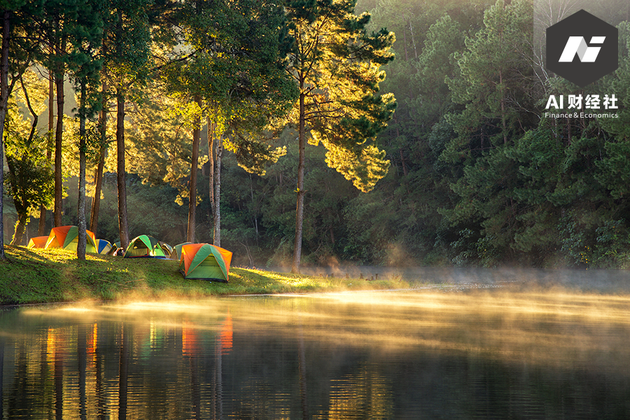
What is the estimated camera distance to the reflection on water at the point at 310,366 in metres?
7.09

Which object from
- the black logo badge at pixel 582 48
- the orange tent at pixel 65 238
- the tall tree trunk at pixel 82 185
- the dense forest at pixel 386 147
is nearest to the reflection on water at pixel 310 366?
the tall tree trunk at pixel 82 185

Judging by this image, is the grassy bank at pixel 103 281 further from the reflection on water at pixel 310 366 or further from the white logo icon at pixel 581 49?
the white logo icon at pixel 581 49

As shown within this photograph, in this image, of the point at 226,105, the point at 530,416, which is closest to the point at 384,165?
the point at 226,105

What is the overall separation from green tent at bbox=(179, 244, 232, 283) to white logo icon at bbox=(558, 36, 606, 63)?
3348 centimetres

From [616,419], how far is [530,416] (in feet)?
2.94

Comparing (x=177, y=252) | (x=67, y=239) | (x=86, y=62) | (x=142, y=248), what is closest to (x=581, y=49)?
(x=177, y=252)

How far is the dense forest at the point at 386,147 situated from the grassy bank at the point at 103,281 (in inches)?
A: 167

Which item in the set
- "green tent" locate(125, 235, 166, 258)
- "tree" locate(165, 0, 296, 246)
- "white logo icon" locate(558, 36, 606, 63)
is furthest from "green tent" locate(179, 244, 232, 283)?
"white logo icon" locate(558, 36, 606, 63)

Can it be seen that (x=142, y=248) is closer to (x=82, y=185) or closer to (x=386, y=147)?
(x=82, y=185)

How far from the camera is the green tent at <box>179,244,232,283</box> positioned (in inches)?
1088

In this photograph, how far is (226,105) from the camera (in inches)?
1114

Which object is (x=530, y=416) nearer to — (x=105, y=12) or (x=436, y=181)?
(x=105, y=12)

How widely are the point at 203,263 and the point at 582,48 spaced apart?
36.3 metres

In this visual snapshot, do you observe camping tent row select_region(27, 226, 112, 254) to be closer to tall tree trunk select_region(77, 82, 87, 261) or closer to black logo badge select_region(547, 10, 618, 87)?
tall tree trunk select_region(77, 82, 87, 261)
